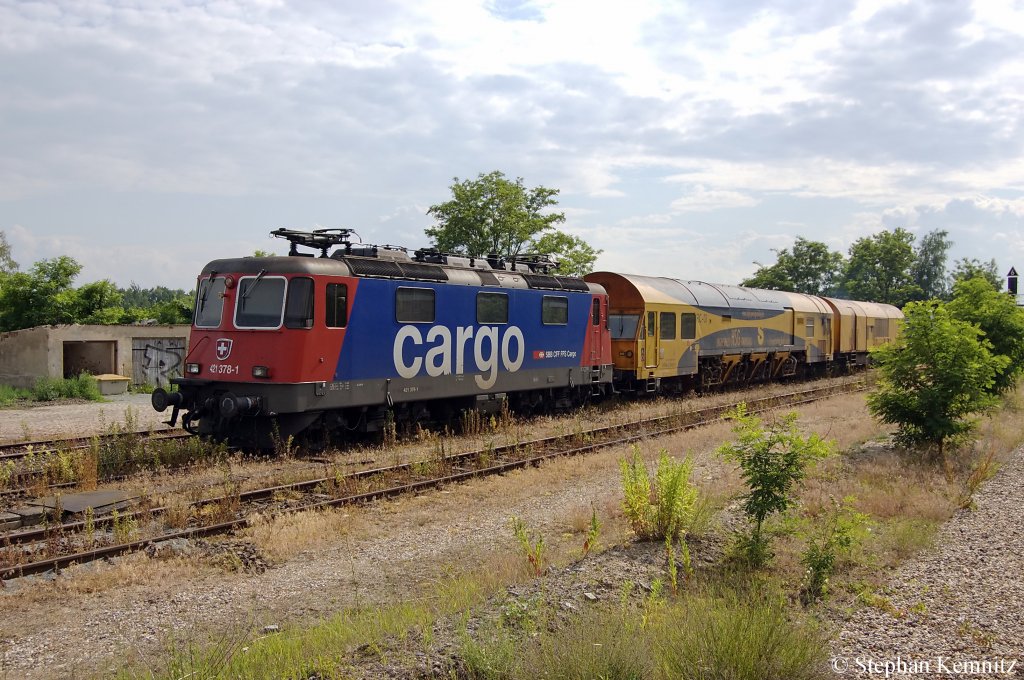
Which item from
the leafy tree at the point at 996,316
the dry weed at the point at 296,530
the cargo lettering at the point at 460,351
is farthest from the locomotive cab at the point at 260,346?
the leafy tree at the point at 996,316

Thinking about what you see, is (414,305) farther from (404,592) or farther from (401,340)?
(404,592)

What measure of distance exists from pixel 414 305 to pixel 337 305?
173 cm

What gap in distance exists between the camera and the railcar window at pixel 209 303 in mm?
12953

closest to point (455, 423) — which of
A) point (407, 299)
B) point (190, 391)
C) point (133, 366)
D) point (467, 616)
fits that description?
point (407, 299)

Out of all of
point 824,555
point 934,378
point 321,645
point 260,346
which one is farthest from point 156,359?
point 824,555

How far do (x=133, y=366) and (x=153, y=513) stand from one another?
61.3 feet

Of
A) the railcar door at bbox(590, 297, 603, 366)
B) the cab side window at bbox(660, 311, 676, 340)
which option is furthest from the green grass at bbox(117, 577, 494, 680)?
the cab side window at bbox(660, 311, 676, 340)

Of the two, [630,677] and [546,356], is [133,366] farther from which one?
[630,677]

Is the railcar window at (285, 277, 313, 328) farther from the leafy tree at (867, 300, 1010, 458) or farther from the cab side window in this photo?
the cab side window

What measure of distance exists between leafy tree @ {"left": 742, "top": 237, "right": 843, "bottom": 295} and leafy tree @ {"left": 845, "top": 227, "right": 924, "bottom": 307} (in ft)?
17.5

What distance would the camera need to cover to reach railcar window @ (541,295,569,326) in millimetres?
17281

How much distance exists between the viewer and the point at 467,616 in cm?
556

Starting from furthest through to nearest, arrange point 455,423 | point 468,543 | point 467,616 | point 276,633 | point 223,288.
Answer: point 455,423 < point 223,288 < point 468,543 < point 276,633 < point 467,616

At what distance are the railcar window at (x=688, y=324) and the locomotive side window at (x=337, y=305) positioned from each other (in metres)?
11.4
